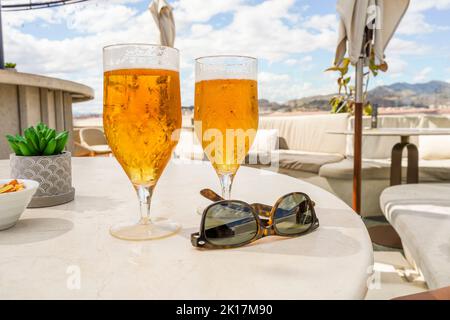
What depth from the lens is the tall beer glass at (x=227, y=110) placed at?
62 centimetres

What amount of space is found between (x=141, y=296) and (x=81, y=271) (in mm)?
95

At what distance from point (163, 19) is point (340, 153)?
9.80 ft

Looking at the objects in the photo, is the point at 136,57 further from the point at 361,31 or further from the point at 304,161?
the point at 304,161

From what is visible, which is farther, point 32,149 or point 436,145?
point 436,145

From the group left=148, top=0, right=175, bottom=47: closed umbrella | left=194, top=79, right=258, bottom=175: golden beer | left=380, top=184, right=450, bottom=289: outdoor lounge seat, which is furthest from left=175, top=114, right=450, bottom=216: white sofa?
left=194, top=79, right=258, bottom=175: golden beer

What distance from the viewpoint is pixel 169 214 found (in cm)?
62

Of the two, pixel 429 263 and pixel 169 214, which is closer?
pixel 169 214

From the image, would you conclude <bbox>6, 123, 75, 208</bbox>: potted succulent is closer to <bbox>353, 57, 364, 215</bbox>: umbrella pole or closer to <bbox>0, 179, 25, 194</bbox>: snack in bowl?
<bbox>0, 179, 25, 194</bbox>: snack in bowl

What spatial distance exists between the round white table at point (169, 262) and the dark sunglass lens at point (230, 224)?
0.05ft

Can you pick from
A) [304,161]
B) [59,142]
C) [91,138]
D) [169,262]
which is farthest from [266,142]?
[169,262]

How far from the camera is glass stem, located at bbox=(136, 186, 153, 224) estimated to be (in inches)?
20.4

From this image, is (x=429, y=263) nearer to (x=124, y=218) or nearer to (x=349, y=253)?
(x=349, y=253)

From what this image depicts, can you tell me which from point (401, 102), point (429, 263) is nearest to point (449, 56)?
point (401, 102)

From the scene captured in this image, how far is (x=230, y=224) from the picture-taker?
1.50 ft
